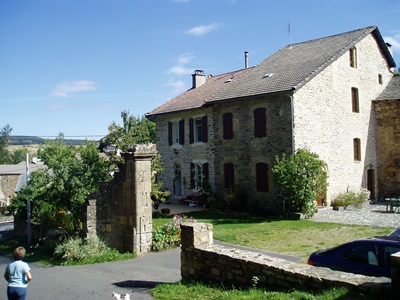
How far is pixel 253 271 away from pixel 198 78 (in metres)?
23.5

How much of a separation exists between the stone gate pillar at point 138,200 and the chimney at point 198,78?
17.2 metres

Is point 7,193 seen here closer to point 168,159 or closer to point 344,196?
point 168,159

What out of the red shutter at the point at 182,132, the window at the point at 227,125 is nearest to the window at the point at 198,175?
the red shutter at the point at 182,132

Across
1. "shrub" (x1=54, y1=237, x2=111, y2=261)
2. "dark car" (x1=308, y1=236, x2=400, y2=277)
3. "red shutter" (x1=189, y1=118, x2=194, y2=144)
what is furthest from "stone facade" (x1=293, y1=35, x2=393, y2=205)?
"dark car" (x1=308, y1=236, x2=400, y2=277)

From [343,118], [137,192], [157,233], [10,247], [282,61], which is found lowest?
[10,247]

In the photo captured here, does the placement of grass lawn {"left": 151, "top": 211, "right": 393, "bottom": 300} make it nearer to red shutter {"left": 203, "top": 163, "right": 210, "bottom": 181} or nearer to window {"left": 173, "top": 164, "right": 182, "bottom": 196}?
red shutter {"left": 203, "top": 163, "right": 210, "bottom": 181}

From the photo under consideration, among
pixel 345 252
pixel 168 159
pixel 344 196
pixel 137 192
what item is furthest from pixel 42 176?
pixel 344 196

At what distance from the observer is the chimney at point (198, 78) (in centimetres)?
2925

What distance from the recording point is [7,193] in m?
45.2

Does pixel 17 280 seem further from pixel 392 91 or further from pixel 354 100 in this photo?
pixel 392 91

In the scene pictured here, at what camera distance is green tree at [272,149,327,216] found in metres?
18.0

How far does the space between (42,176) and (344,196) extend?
14.8 metres

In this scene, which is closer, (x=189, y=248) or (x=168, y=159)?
(x=189, y=248)

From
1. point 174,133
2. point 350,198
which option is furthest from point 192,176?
point 350,198
